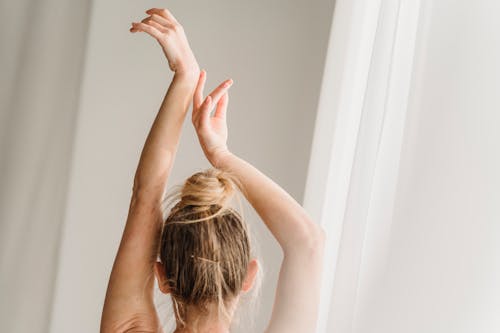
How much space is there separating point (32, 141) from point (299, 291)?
101cm

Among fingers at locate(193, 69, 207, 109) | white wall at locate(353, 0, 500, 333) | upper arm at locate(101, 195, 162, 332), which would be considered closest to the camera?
white wall at locate(353, 0, 500, 333)

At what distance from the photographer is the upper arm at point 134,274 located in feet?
3.09

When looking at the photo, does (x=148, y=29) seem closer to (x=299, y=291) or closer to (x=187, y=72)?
(x=187, y=72)

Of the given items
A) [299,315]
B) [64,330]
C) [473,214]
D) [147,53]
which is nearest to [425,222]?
[473,214]

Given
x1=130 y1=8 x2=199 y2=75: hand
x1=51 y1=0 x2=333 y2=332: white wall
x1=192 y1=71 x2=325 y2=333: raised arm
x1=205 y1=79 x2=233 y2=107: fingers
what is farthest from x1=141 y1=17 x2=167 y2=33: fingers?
x1=51 y1=0 x2=333 y2=332: white wall

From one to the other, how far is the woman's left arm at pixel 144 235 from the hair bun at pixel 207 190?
2.5 inches

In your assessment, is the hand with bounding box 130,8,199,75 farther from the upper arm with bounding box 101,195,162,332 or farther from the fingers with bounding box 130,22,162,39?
the upper arm with bounding box 101,195,162,332

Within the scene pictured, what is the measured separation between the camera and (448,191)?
87cm

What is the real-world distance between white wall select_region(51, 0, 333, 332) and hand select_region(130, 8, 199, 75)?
694 millimetres

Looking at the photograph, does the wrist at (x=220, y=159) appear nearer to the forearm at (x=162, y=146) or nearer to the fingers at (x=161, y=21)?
the forearm at (x=162, y=146)

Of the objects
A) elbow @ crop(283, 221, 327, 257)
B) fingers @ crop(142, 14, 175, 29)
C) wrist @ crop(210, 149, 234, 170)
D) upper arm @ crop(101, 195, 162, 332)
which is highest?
fingers @ crop(142, 14, 175, 29)

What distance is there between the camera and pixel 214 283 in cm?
90

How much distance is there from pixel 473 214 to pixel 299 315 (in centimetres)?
25

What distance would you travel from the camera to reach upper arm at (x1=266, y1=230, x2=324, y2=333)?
0.90 meters
